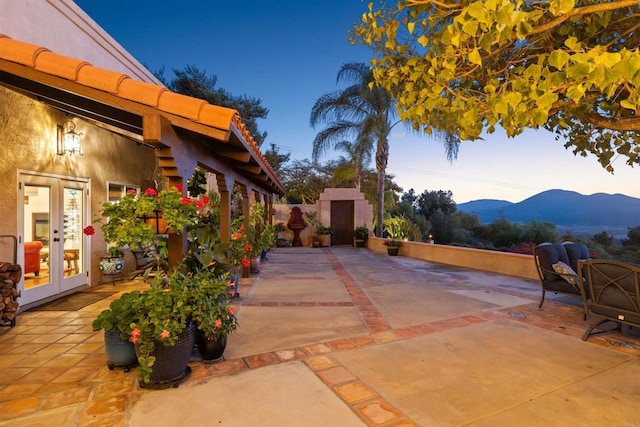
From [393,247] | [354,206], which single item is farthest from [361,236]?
[393,247]

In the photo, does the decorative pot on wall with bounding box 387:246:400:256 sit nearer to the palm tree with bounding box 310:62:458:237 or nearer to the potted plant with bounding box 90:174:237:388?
the palm tree with bounding box 310:62:458:237

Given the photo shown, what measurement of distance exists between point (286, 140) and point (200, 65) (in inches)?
451

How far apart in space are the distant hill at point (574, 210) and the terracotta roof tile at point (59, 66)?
84.5 ft

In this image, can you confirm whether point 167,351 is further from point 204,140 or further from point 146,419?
point 204,140

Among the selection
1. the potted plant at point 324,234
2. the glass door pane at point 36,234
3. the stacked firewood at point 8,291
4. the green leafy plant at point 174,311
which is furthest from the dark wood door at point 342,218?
the green leafy plant at point 174,311

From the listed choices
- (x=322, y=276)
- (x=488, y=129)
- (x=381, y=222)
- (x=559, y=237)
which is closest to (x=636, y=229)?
(x=559, y=237)

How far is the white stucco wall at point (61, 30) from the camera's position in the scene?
12.9ft

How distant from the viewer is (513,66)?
289cm

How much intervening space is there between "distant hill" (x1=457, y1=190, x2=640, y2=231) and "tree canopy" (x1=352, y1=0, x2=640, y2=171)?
78.0ft

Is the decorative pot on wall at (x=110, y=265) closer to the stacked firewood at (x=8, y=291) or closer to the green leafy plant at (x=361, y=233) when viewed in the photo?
the stacked firewood at (x=8, y=291)

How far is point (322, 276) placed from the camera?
758cm

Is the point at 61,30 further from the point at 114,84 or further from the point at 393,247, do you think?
the point at 393,247

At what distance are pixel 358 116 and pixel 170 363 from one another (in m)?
11.7

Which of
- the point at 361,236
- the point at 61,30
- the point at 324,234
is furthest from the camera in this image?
the point at 324,234
